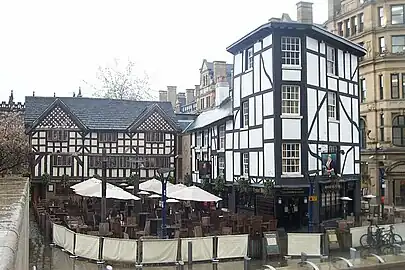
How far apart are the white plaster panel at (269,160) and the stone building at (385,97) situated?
59.6 ft

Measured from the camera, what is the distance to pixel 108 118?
1549 inches

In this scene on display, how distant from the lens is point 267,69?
2494 cm

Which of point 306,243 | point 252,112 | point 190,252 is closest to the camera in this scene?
point 190,252

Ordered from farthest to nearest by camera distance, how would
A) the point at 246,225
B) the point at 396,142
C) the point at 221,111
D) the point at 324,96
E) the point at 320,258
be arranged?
the point at 396,142 → the point at 221,111 → the point at 324,96 → the point at 246,225 → the point at 320,258

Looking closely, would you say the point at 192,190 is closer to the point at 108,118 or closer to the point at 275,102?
the point at 275,102

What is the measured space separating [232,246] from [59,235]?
21.8 ft

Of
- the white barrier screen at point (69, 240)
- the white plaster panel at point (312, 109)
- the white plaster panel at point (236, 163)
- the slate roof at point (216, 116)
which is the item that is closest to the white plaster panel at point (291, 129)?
the white plaster panel at point (312, 109)

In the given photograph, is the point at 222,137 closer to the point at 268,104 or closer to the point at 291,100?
the point at 268,104

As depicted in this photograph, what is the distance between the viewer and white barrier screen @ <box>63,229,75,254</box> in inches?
656

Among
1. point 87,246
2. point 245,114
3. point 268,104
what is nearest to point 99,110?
point 245,114

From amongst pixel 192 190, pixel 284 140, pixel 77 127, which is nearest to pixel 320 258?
pixel 192 190

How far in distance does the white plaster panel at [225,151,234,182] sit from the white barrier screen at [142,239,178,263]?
14131 millimetres

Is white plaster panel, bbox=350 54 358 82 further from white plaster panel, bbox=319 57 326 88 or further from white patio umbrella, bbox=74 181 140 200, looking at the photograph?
white patio umbrella, bbox=74 181 140 200

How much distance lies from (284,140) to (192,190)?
6.13 m
